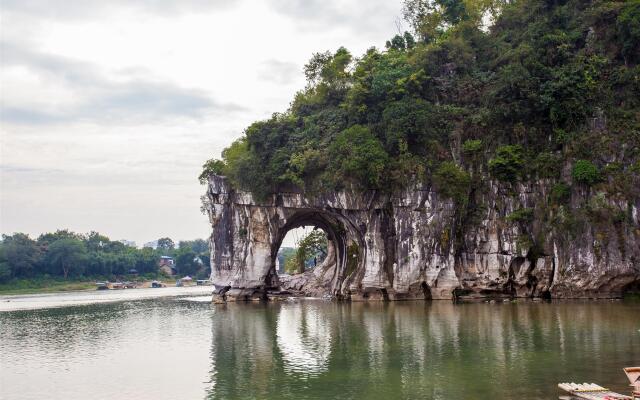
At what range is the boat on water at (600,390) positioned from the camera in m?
10.8

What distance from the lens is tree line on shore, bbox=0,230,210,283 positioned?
62781 millimetres

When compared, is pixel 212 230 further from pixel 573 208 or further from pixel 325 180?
pixel 573 208

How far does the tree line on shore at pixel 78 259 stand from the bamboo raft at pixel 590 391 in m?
59.8

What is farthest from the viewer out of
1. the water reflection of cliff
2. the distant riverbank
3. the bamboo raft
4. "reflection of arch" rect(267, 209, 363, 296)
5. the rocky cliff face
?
the distant riverbank

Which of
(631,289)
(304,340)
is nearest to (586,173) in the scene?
(631,289)

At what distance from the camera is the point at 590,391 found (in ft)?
37.1

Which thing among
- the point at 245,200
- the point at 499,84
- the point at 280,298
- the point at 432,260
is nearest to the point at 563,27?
the point at 499,84

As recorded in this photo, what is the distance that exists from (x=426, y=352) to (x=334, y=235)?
21.7 metres

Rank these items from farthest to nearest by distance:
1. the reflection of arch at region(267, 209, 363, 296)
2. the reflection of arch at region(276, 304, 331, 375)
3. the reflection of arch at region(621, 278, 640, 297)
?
the reflection of arch at region(267, 209, 363, 296), the reflection of arch at region(621, 278, 640, 297), the reflection of arch at region(276, 304, 331, 375)

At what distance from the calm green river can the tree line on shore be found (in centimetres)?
3777

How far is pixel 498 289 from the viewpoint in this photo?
30.9 metres

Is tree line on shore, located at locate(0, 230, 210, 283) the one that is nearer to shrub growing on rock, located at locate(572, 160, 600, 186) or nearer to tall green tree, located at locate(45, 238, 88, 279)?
tall green tree, located at locate(45, 238, 88, 279)

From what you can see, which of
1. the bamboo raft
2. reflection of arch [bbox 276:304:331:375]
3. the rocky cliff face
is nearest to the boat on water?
the bamboo raft

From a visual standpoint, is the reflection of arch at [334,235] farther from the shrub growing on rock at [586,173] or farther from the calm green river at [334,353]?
the shrub growing on rock at [586,173]
